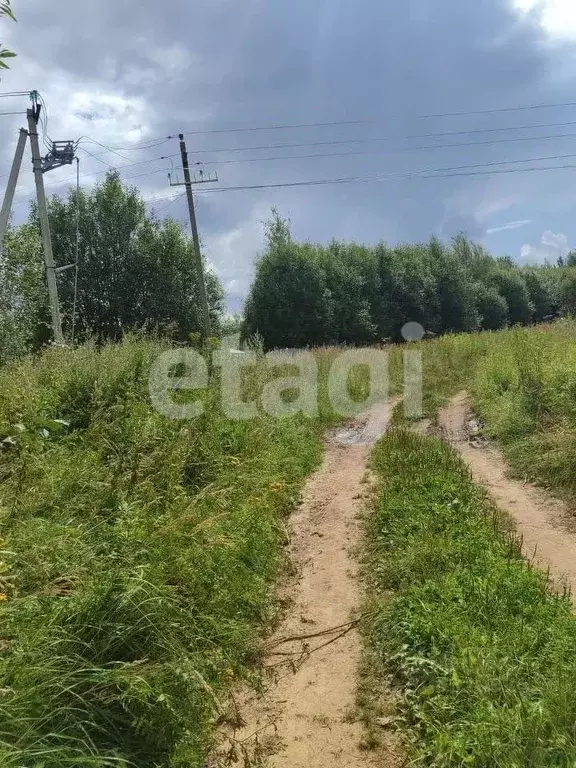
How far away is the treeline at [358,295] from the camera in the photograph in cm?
2945

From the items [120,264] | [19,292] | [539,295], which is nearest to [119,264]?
[120,264]

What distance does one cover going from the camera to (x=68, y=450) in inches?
230

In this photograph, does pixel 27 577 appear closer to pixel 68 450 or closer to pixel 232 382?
pixel 68 450

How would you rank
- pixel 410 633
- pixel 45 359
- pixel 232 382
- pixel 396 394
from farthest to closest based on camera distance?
1. pixel 396 394
2. pixel 232 382
3. pixel 45 359
4. pixel 410 633

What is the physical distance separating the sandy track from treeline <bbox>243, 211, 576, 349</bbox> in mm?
17245

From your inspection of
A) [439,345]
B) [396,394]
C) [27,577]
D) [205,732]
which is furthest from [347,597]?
[439,345]

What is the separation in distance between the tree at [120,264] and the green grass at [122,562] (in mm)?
Result: 19814

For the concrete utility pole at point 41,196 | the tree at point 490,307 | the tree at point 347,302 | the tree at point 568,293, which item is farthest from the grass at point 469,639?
the tree at point 568,293

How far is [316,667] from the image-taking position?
347 centimetres

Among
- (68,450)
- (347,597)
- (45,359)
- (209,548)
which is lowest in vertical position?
(347,597)

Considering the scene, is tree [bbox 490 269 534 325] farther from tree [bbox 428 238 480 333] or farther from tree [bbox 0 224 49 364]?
tree [bbox 0 224 49 364]

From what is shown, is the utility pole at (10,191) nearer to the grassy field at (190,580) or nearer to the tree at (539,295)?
the grassy field at (190,580)

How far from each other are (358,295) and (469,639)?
2958 centimetres

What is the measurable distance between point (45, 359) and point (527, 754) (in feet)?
23.9
